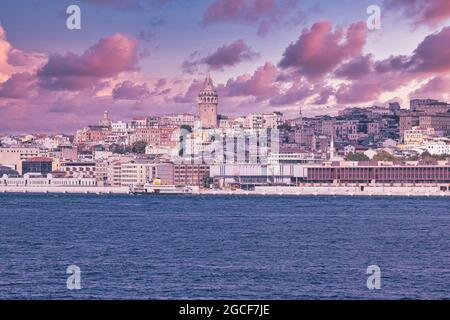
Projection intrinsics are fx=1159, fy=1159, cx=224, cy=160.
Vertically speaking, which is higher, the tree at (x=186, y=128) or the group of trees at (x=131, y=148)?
the tree at (x=186, y=128)

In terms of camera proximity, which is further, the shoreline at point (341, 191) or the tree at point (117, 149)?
the tree at point (117, 149)

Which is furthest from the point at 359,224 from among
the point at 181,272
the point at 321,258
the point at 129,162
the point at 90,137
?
the point at 90,137

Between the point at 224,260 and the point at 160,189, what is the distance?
65514 millimetres

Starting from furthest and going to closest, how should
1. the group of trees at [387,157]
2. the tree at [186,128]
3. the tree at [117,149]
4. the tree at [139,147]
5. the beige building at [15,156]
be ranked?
1. the tree at [186,128]
2. the tree at [117,149]
3. the tree at [139,147]
4. the beige building at [15,156]
5. the group of trees at [387,157]

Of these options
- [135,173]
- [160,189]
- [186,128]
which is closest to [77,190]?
[135,173]

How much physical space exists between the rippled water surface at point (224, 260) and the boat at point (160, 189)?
5125 cm

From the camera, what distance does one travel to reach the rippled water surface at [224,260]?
48.0 feet

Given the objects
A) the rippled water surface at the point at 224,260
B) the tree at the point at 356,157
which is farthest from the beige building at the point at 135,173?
the rippled water surface at the point at 224,260

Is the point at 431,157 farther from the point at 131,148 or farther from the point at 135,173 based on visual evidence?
the point at 131,148

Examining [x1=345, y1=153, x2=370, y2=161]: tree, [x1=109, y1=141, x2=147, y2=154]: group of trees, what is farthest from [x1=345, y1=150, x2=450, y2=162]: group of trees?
[x1=109, y1=141, x2=147, y2=154]: group of trees

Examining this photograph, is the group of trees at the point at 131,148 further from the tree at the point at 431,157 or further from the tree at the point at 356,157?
the tree at the point at 431,157

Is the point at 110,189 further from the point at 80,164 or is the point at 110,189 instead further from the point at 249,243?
the point at 249,243

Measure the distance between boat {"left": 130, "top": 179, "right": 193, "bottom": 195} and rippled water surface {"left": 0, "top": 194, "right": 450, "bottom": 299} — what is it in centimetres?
5125

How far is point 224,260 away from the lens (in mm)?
19219
